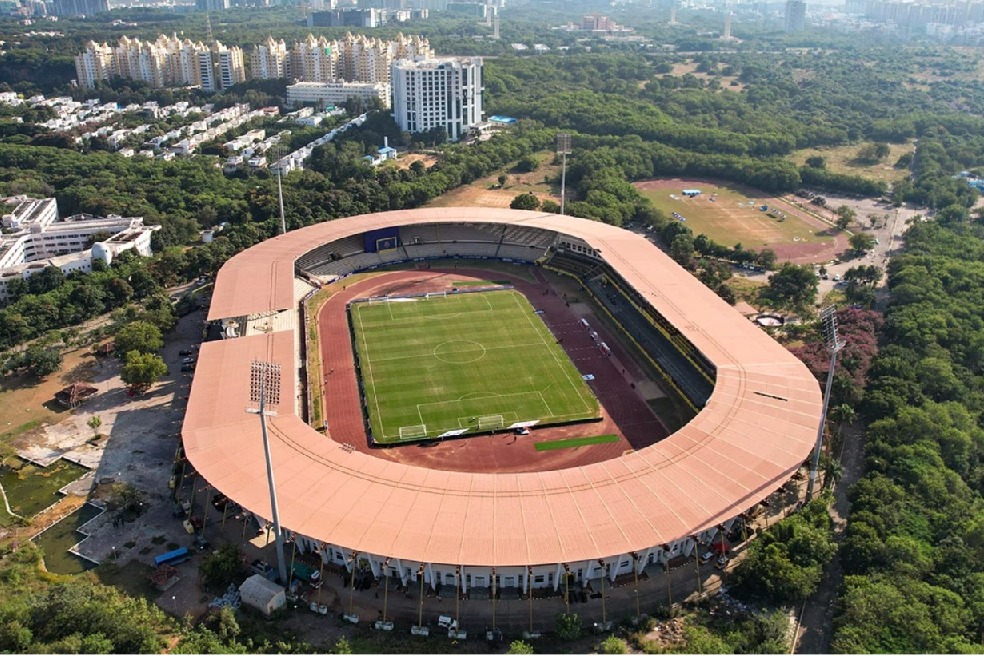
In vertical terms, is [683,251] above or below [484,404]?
above

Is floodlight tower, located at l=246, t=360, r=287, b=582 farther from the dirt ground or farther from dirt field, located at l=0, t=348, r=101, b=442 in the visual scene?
the dirt ground

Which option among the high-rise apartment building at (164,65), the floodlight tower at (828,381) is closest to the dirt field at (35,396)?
the floodlight tower at (828,381)

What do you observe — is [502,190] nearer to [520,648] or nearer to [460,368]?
[460,368]

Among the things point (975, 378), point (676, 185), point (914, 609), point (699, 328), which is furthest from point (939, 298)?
point (676, 185)

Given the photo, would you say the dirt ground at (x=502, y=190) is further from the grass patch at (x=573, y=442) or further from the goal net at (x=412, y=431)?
the goal net at (x=412, y=431)

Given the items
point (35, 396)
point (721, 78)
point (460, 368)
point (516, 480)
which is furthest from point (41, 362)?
point (721, 78)

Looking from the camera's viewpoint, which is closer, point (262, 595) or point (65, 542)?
point (262, 595)

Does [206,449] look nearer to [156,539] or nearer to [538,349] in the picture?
[156,539]
